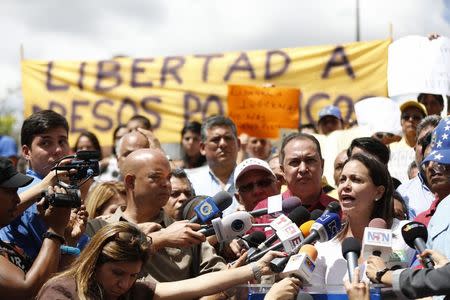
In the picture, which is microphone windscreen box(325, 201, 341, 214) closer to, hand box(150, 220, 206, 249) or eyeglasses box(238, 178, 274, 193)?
hand box(150, 220, 206, 249)

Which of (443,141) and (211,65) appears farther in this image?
(211,65)

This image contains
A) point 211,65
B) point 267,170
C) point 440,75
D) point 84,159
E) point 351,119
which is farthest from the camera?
point 211,65

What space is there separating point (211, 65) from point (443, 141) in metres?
6.22

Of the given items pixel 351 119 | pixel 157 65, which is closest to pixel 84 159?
pixel 351 119

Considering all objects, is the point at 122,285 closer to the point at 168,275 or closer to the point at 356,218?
the point at 168,275

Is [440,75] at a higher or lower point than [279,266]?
higher

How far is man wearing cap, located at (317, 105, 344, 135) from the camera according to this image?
9547 millimetres

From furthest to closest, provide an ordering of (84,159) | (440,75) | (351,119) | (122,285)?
1. (351,119)
2. (440,75)
3. (84,159)
4. (122,285)

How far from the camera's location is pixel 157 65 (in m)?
11.7

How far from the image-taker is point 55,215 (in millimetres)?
4926

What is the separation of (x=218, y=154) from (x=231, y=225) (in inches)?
119

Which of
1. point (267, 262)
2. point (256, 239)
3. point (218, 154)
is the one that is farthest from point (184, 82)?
point (267, 262)

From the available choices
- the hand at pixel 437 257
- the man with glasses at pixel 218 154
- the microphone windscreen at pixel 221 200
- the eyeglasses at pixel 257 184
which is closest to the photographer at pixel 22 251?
the microphone windscreen at pixel 221 200

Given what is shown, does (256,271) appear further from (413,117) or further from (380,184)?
(413,117)
